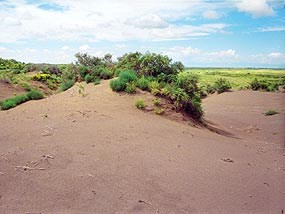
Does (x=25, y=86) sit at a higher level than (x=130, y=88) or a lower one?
lower

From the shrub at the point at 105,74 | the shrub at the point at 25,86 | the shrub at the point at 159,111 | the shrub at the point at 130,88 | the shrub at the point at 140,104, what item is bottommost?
the shrub at the point at 25,86

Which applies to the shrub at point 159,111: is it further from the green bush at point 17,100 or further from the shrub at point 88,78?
the green bush at point 17,100

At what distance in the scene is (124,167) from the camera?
7730 millimetres

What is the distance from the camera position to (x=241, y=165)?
29.7 feet

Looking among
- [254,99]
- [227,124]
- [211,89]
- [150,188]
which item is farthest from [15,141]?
[211,89]

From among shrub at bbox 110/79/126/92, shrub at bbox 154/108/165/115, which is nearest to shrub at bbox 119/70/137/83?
shrub at bbox 110/79/126/92

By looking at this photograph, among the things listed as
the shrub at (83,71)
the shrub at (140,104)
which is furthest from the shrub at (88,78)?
the shrub at (140,104)

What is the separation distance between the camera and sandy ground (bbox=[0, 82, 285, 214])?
6.35 meters

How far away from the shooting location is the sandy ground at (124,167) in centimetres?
635

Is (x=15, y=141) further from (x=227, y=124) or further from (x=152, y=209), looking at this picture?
(x=227, y=124)

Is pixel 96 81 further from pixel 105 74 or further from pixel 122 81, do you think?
pixel 122 81

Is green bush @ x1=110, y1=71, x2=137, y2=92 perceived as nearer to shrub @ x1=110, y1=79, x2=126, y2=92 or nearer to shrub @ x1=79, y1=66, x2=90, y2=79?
shrub @ x1=110, y1=79, x2=126, y2=92

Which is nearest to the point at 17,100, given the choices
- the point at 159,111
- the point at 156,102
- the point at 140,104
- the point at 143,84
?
the point at 143,84

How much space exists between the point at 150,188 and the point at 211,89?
37026mm
